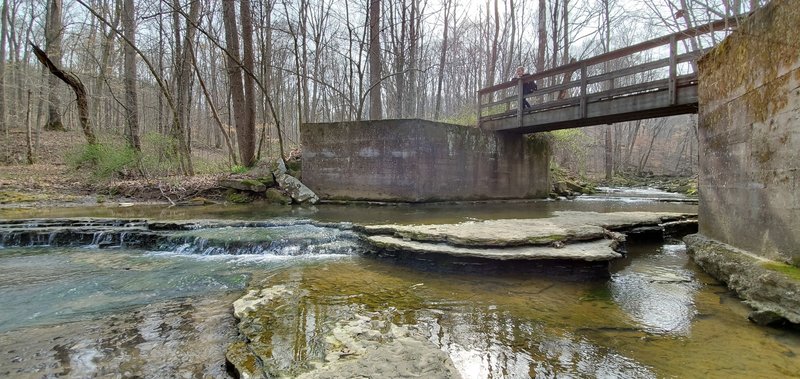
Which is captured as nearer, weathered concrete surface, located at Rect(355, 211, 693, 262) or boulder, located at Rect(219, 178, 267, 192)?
weathered concrete surface, located at Rect(355, 211, 693, 262)

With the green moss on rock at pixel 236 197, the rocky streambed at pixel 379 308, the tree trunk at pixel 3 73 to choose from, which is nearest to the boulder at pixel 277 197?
the green moss on rock at pixel 236 197

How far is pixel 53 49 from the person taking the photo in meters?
15.0

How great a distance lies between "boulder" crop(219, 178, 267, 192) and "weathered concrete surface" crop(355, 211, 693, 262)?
24.1 feet

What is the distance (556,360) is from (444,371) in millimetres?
868

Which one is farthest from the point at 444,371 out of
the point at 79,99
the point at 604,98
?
the point at 79,99

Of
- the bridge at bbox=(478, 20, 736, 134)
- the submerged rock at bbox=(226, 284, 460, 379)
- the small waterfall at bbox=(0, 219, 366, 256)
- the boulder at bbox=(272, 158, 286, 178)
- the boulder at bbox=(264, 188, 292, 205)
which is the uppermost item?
the bridge at bbox=(478, 20, 736, 134)

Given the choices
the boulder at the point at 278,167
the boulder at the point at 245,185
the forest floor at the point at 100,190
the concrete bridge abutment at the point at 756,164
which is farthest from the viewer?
the boulder at the point at 278,167

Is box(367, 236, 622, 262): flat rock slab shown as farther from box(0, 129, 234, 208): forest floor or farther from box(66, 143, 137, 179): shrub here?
box(66, 143, 137, 179): shrub

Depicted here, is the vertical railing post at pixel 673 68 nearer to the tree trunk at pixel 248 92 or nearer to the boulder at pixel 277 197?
the boulder at pixel 277 197

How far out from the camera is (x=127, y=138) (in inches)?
529

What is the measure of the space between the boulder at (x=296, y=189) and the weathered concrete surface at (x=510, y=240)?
20.5 feet

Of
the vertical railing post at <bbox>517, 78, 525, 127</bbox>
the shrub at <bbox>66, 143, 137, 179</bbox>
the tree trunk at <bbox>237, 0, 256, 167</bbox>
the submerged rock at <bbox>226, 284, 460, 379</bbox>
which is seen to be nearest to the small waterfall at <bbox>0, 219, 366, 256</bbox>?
the submerged rock at <bbox>226, 284, 460, 379</bbox>

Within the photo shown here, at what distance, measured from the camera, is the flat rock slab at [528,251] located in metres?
4.28

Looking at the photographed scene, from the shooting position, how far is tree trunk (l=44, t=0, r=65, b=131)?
14831 mm
